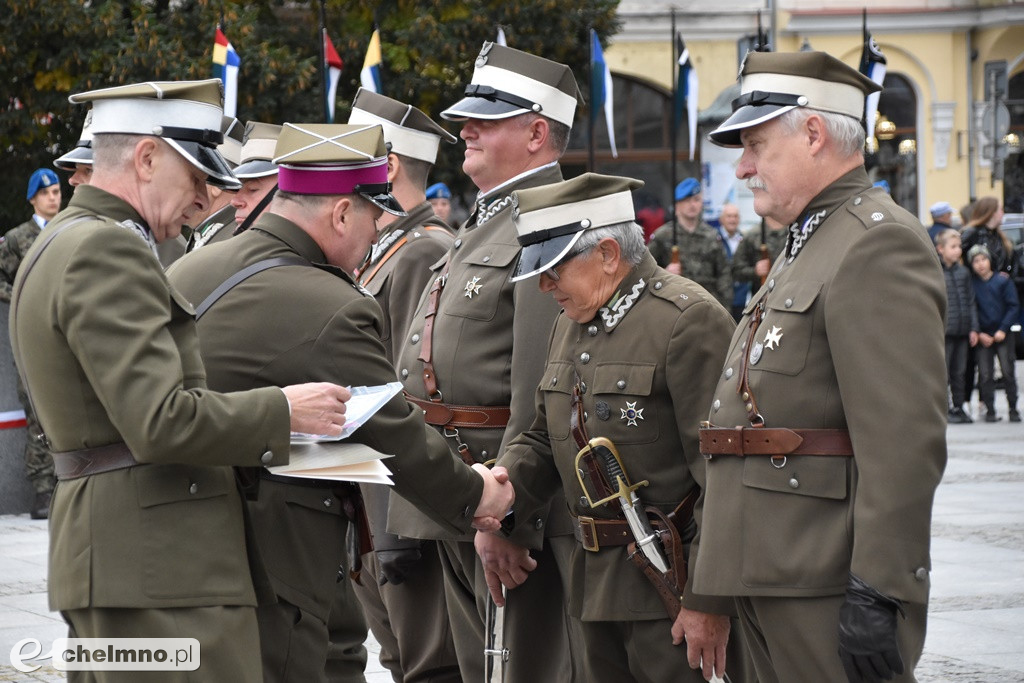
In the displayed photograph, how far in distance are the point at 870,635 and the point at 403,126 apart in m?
3.52

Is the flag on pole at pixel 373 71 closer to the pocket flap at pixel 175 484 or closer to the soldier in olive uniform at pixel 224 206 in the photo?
the soldier in olive uniform at pixel 224 206

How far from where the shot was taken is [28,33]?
1839 cm

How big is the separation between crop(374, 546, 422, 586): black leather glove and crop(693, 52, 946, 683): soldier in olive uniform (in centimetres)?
179

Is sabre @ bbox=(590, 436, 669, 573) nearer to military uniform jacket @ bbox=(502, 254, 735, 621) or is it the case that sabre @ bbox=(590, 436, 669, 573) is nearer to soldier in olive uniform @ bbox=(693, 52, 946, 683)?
military uniform jacket @ bbox=(502, 254, 735, 621)

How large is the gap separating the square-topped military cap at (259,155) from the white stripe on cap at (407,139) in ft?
1.96

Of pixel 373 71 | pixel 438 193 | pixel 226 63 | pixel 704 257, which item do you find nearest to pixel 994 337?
pixel 704 257

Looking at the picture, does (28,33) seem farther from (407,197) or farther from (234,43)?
(407,197)

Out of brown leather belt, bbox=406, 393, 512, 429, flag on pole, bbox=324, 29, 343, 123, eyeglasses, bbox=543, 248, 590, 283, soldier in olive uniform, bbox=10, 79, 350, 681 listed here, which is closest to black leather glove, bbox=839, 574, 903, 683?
soldier in olive uniform, bbox=10, 79, 350, 681

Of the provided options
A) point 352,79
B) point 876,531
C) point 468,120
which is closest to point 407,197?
point 468,120

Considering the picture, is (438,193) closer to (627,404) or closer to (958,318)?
(958,318)

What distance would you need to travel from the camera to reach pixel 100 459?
3.40 meters

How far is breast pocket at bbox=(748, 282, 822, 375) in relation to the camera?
3.63 metres

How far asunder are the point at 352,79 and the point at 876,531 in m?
17.8

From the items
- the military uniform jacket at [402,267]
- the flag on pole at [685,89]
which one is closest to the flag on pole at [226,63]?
the flag on pole at [685,89]
